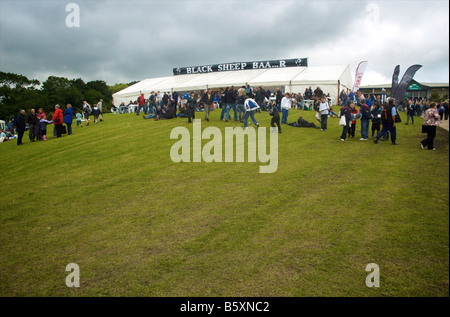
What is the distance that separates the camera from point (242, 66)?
41562 mm

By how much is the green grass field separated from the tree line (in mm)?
59378

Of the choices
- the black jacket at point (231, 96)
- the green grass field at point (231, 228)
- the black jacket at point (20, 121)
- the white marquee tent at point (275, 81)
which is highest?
the white marquee tent at point (275, 81)

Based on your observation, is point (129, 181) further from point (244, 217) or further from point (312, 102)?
point (312, 102)

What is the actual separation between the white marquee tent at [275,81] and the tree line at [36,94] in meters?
34.8

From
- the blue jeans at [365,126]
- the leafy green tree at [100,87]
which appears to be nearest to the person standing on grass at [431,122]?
the blue jeans at [365,126]

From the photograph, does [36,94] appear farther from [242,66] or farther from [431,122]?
[431,122]

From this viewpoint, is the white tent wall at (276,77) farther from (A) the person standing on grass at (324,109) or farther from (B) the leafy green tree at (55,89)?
(B) the leafy green tree at (55,89)

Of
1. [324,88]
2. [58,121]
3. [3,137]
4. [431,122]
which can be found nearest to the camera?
[431,122]

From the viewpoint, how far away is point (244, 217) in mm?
5680

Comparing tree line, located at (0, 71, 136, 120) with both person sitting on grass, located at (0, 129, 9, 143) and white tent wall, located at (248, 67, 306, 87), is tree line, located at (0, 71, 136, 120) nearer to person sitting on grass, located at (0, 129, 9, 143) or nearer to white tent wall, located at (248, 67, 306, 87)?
person sitting on grass, located at (0, 129, 9, 143)

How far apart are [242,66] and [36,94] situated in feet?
167

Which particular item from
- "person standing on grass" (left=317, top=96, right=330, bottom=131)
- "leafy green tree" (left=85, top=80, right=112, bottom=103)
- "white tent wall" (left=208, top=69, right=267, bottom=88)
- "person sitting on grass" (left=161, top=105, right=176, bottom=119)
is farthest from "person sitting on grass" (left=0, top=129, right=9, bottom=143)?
"leafy green tree" (left=85, top=80, right=112, bottom=103)

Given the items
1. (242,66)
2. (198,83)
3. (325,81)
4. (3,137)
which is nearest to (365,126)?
(325,81)

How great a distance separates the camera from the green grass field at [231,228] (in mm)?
3801
